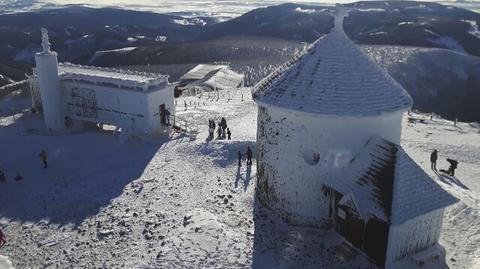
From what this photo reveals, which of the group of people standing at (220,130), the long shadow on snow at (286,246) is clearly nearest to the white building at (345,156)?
the long shadow on snow at (286,246)

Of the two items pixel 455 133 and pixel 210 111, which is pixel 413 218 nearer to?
pixel 455 133

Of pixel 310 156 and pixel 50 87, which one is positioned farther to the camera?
pixel 50 87

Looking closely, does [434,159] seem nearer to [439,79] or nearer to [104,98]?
[104,98]

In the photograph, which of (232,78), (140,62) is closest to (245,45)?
(140,62)

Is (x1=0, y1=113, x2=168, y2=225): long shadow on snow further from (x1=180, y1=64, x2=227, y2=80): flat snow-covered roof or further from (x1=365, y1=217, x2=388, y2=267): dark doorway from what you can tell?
(x1=180, y1=64, x2=227, y2=80): flat snow-covered roof

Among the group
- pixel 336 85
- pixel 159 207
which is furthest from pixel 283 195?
pixel 159 207

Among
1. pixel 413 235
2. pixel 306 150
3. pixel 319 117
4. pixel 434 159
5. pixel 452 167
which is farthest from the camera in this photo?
pixel 434 159
